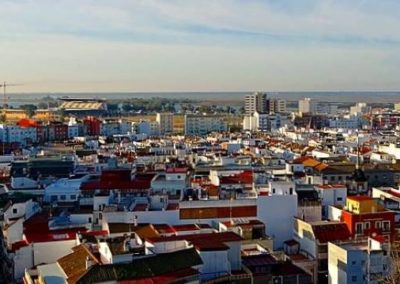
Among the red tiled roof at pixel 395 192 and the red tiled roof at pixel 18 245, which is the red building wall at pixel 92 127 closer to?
the red tiled roof at pixel 395 192

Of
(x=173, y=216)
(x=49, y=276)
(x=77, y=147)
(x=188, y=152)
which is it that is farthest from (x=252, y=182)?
(x=77, y=147)

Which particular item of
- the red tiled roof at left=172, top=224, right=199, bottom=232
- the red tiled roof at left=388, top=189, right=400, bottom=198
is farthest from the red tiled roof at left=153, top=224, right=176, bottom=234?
the red tiled roof at left=388, top=189, right=400, bottom=198

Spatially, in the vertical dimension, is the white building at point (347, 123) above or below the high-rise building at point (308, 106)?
below

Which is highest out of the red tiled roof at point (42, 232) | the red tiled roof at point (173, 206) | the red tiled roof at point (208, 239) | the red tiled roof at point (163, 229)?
the red tiled roof at point (208, 239)

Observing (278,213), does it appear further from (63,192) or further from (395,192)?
(63,192)

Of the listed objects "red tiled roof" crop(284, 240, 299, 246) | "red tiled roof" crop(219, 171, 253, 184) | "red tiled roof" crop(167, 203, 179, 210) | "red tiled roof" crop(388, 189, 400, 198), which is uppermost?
"red tiled roof" crop(219, 171, 253, 184)

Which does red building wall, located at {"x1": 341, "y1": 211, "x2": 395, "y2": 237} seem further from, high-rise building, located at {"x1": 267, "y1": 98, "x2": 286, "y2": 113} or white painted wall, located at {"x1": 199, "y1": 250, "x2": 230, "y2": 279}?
high-rise building, located at {"x1": 267, "y1": 98, "x2": 286, "y2": 113}

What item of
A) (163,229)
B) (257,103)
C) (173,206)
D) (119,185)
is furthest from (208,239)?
(257,103)

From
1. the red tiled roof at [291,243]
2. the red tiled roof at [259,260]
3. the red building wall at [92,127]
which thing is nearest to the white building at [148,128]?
the red building wall at [92,127]

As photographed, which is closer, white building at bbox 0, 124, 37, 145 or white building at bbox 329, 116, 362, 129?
white building at bbox 0, 124, 37, 145

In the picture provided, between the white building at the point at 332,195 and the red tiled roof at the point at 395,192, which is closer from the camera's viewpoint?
the white building at the point at 332,195
